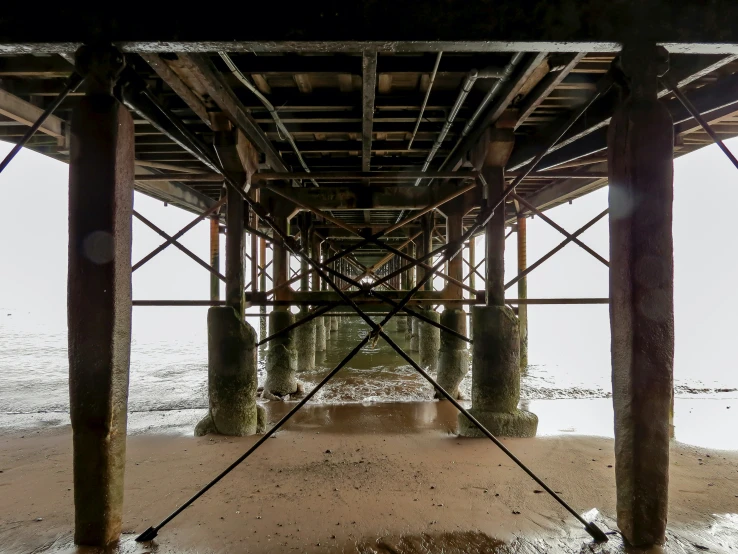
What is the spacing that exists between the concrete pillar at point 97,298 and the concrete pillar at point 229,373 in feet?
7.46

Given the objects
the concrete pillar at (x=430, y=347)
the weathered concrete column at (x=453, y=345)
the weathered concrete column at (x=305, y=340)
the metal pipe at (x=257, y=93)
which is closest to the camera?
the metal pipe at (x=257, y=93)

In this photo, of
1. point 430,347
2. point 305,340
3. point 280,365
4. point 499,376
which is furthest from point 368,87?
point 430,347

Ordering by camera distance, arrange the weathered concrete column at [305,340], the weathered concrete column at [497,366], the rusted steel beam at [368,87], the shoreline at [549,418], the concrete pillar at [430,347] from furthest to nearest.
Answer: the concrete pillar at [430,347]
the weathered concrete column at [305,340]
the shoreline at [549,418]
the weathered concrete column at [497,366]
the rusted steel beam at [368,87]

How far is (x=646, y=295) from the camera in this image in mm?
2127

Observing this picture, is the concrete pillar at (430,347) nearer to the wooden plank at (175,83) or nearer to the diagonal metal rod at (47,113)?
the wooden plank at (175,83)

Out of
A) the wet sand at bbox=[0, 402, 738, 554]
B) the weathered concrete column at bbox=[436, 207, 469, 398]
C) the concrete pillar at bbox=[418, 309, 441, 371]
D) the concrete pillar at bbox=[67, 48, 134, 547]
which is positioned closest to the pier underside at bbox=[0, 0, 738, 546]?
the concrete pillar at bbox=[67, 48, 134, 547]

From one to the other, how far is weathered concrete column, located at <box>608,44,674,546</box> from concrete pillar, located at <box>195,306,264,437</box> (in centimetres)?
370

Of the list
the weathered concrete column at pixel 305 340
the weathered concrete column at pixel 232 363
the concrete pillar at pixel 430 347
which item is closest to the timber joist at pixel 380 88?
the weathered concrete column at pixel 232 363

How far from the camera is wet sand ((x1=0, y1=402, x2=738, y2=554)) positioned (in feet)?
7.84

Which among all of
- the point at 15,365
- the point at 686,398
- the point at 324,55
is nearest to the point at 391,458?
the point at 324,55

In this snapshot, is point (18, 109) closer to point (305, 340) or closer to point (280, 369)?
point (280, 369)

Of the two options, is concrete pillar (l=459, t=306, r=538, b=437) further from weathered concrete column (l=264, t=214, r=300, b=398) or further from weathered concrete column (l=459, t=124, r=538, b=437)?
weathered concrete column (l=264, t=214, r=300, b=398)

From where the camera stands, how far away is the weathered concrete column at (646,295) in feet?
6.98

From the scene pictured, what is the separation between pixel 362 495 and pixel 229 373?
2.22 metres
